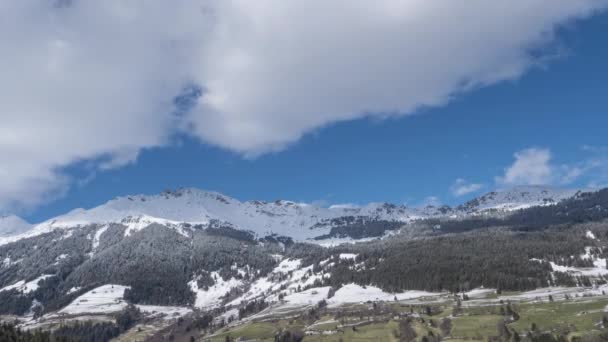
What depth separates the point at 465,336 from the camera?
19000 centimetres

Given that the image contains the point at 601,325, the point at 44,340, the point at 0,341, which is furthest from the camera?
the point at 601,325

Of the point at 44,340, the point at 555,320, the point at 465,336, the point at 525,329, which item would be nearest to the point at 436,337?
the point at 465,336

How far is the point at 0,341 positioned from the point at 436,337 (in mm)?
153188

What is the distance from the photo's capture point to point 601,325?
181750 mm

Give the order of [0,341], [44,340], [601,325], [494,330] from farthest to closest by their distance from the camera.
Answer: [494,330] < [601,325] < [44,340] < [0,341]

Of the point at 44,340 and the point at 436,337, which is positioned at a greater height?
the point at 44,340

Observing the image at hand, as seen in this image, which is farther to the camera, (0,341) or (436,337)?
(436,337)

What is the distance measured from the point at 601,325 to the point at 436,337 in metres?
59.8

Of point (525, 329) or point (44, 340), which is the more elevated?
point (44, 340)

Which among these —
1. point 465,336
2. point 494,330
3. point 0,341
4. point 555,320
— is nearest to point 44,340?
point 0,341

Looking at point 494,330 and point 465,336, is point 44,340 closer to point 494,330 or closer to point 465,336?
point 465,336

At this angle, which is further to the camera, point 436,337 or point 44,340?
point 436,337

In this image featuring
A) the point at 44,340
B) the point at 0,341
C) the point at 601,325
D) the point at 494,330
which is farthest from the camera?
the point at 494,330

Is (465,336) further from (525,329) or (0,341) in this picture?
(0,341)
